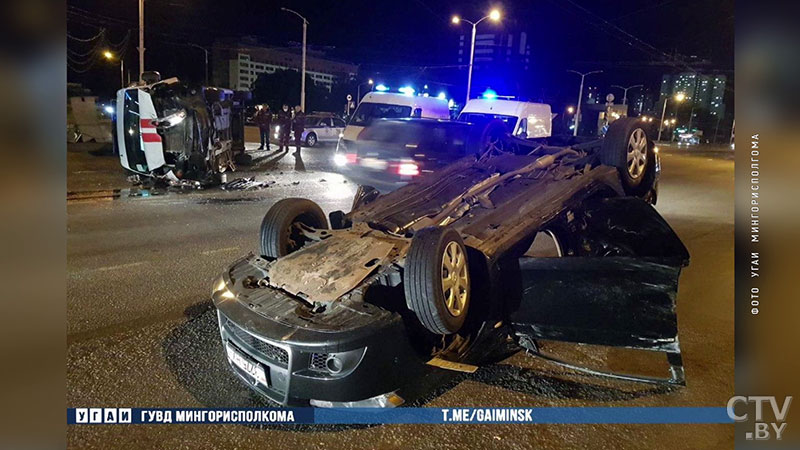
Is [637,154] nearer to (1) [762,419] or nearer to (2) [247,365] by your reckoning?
(1) [762,419]

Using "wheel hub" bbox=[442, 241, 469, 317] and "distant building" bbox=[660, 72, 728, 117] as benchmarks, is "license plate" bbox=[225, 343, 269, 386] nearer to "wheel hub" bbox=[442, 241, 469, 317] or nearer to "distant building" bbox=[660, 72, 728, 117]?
"wheel hub" bbox=[442, 241, 469, 317]

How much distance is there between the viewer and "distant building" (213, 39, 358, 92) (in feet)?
166

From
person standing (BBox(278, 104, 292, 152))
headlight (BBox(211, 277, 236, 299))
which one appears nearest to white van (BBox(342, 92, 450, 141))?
person standing (BBox(278, 104, 292, 152))

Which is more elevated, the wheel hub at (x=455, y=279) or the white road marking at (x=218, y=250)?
the wheel hub at (x=455, y=279)

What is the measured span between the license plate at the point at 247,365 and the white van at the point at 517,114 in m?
13.0

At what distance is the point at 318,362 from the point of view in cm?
287

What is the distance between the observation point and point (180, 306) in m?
4.71

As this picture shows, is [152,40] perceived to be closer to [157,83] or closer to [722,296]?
[157,83]

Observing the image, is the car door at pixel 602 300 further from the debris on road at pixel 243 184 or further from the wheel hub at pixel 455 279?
the debris on road at pixel 243 184

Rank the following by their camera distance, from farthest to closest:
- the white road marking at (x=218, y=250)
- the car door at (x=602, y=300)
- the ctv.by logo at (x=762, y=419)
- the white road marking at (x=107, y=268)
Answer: the white road marking at (x=218, y=250) → the white road marking at (x=107, y=268) → the car door at (x=602, y=300) → the ctv.by logo at (x=762, y=419)

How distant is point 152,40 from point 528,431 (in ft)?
152

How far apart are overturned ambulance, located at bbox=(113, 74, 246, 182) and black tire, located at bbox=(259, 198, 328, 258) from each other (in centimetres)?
795

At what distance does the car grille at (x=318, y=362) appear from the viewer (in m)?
2.86

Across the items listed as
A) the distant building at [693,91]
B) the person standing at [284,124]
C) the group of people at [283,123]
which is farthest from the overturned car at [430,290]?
the distant building at [693,91]
